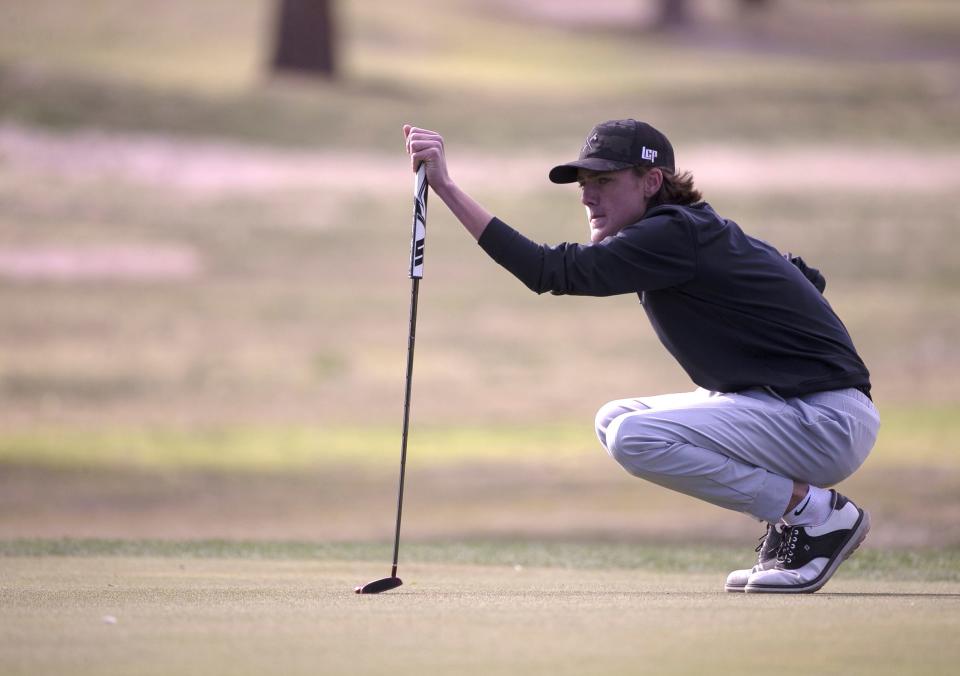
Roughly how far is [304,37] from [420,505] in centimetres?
1359

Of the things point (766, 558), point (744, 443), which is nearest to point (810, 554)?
point (766, 558)

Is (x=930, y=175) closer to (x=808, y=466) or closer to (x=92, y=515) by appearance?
(x=92, y=515)

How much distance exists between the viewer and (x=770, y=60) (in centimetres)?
2955

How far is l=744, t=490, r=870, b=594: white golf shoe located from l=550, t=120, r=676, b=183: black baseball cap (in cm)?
120

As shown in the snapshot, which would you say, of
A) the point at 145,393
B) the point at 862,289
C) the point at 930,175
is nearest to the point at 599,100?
the point at 930,175

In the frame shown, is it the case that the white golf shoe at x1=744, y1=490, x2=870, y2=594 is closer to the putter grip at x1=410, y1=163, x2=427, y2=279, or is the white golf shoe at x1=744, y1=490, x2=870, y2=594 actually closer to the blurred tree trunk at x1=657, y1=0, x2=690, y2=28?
the putter grip at x1=410, y1=163, x2=427, y2=279

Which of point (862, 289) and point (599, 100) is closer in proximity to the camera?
point (862, 289)

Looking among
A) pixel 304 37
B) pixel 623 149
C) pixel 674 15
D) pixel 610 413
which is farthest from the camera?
pixel 674 15

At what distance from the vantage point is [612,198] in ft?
16.3

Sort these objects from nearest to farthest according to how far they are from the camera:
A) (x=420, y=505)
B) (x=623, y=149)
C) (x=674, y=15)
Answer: (x=623, y=149) → (x=420, y=505) → (x=674, y=15)

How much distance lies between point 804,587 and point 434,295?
12.4 m

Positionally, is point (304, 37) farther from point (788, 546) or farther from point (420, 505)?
point (788, 546)

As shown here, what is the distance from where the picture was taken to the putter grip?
504 cm

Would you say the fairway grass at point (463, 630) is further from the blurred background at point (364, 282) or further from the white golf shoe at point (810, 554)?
the blurred background at point (364, 282)
